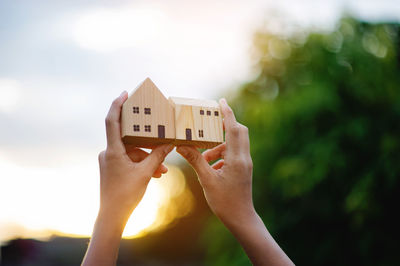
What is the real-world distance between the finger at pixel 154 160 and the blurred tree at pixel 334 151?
6532 mm

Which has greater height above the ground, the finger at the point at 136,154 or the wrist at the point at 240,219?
the finger at the point at 136,154

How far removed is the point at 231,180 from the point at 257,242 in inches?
15.3

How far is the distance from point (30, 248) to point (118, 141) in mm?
10075

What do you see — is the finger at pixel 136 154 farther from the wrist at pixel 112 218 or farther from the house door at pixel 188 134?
the wrist at pixel 112 218

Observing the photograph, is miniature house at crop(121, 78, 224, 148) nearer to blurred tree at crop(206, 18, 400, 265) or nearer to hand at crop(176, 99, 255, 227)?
hand at crop(176, 99, 255, 227)

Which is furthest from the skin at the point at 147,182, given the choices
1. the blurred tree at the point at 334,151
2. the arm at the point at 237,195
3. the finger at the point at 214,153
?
the blurred tree at the point at 334,151

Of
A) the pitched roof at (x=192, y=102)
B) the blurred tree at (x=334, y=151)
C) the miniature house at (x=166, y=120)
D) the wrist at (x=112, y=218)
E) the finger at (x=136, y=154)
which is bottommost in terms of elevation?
the wrist at (x=112, y=218)

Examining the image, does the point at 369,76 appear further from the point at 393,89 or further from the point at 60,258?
the point at 60,258

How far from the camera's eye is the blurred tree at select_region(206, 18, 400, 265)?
821 cm

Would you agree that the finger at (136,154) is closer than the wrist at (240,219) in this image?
Result: No

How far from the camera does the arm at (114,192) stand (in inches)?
74.7

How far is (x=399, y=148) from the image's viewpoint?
7895mm

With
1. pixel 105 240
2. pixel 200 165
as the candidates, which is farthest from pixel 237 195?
pixel 105 240

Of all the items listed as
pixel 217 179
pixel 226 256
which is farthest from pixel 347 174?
pixel 217 179
